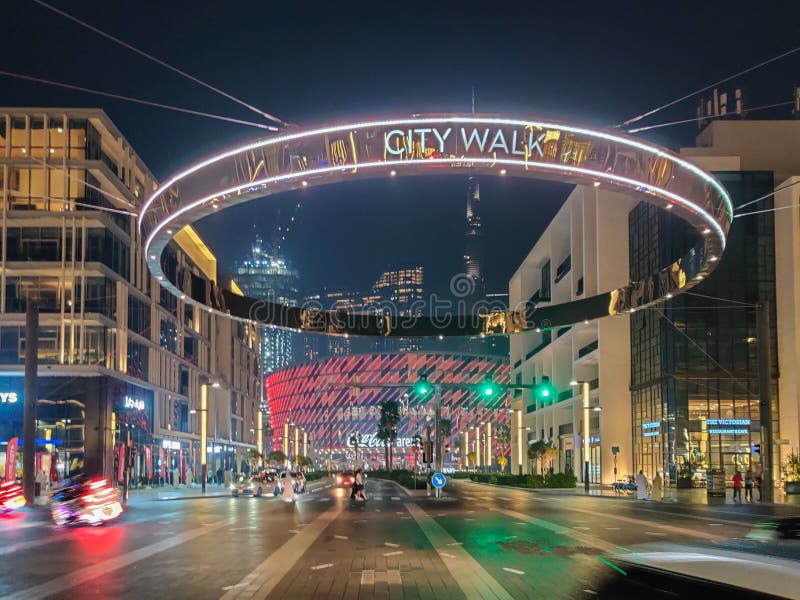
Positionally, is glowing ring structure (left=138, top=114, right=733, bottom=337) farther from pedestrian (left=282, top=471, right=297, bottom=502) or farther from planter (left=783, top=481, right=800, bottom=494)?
planter (left=783, top=481, right=800, bottom=494)

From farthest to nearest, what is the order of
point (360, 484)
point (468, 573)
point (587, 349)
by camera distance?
point (587, 349), point (360, 484), point (468, 573)

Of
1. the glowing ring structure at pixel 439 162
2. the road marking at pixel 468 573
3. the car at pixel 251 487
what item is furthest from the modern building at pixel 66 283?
the glowing ring structure at pixel 439 162

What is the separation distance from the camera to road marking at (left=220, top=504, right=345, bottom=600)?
42.4 ft

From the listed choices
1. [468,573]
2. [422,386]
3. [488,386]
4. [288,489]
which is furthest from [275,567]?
[488,386]

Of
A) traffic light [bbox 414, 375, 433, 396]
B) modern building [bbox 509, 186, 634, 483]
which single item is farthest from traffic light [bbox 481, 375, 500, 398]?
modern building [bbox 509, 186, 634, 483]

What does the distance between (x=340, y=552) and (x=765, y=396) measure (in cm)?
2450

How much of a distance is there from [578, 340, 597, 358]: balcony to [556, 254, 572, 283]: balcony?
9.07 meters

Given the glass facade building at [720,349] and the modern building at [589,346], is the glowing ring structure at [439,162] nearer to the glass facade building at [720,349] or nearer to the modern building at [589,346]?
the modern building at [589,346]

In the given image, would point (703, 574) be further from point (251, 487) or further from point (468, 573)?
point (251, 487)

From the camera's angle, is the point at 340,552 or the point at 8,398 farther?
the point at 8,398

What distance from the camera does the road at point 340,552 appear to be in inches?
527

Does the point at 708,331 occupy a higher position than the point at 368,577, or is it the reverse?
the point at 708,331

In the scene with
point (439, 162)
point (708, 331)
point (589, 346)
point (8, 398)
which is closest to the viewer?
point (439, 162)

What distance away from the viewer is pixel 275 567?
15945mm
